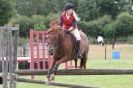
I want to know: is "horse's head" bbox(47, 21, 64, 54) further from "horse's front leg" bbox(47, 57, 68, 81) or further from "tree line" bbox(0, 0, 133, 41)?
"tree line" bbox(0, 0, 133, 41)

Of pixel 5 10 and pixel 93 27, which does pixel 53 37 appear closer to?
pixel 5 10

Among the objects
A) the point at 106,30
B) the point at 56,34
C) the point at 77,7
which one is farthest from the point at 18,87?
the point at 77,7

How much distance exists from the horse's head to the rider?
0.37 metres

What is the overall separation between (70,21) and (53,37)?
723mm

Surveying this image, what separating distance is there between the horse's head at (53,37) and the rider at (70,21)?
37cm

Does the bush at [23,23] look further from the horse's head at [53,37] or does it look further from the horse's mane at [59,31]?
the horse's head at [53,37]

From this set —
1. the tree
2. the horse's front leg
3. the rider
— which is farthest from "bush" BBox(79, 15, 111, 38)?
the horse's front leg

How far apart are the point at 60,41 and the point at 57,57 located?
0.29 meters

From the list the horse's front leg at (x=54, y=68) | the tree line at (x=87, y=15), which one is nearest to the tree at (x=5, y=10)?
the tree line at (x=87, y=15)

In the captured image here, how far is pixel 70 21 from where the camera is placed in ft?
30.9

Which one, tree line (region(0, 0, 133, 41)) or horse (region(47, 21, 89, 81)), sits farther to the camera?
tree line (region(0, 0, 133, 41))

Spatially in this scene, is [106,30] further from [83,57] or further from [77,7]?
[83,57]

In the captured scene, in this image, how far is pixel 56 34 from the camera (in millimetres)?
8875

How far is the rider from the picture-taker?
9.38 meters
